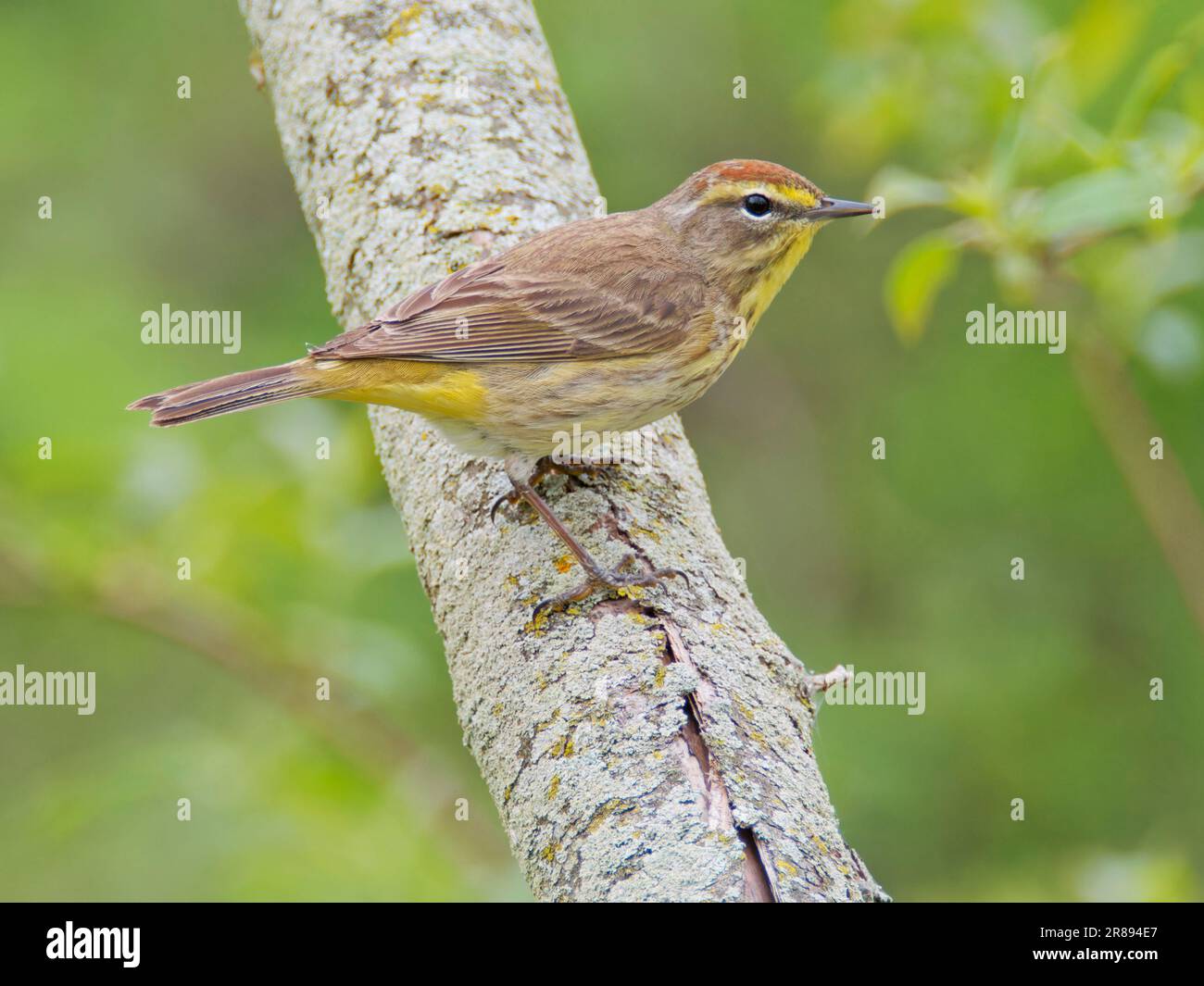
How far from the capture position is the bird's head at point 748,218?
4.48 meters

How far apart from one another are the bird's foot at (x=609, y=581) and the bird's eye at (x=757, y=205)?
1824mm

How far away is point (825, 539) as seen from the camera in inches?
308

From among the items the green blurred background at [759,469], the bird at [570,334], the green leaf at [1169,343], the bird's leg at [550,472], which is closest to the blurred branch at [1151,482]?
the green blurred background at [759,469]

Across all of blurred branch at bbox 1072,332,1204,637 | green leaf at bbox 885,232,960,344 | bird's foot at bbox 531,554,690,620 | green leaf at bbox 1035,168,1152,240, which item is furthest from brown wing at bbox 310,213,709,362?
blurred branch at bbox 1072,332,1204,637

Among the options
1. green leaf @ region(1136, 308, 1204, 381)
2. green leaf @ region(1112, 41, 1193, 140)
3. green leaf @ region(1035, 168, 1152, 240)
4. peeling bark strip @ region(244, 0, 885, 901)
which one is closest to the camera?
peeling bark strip @ region(244, 0, 885, 901)

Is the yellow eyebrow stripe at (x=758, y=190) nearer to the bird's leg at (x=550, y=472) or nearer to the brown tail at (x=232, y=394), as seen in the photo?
the bird's leg at (x=550, y=472)

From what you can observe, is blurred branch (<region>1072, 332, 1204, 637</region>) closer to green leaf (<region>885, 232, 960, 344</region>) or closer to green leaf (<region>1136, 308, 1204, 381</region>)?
green leaf (<region>1136, 308, 1204, 381</region>)

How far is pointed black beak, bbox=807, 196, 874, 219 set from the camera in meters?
4.34

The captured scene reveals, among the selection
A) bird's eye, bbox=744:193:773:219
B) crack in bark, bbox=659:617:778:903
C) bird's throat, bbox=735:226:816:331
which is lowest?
crack in bark, bbox=659:617:778:903

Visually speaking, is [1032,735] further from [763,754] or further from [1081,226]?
[763,754]

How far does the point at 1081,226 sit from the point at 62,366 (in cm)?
500

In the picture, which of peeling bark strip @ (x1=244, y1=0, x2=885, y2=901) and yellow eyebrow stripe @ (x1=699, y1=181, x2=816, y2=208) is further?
yellow eyebrow stripe @ (x1=699, y1=181, x2=816, y2=208)

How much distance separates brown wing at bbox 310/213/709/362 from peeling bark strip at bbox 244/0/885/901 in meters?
0.11

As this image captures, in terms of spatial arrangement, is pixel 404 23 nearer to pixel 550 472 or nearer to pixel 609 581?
pixel 550 472
